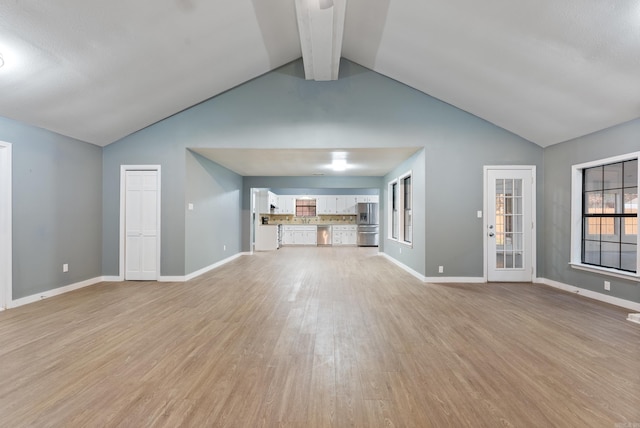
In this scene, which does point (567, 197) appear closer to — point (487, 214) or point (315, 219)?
point (487, 214)

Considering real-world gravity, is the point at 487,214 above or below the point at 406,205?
below

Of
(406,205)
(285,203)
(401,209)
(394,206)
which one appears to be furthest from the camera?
(285,203)

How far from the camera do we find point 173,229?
5309mm

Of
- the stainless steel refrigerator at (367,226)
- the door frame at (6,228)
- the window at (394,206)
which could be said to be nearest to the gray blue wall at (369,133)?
the door frame at (6,228)

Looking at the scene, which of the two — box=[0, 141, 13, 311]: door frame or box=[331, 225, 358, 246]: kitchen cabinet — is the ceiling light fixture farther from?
box=[0, 141, 13, 311]: door frame

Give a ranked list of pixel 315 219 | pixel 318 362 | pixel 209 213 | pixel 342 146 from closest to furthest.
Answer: pixel 318 362 < pixel 342 146 < pixel 209 213 < pixel 315 219

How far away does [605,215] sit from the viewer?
418 centimetres

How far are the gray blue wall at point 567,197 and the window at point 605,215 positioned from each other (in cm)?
11

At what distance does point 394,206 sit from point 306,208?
5.33 metres

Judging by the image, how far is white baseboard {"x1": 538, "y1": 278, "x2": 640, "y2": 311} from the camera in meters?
3.73

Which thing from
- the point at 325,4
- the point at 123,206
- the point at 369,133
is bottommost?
the point at 123,206

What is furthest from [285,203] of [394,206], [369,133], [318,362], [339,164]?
[318,362]

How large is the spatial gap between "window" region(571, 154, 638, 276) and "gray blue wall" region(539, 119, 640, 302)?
0.36 ft

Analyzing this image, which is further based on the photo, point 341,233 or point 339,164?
point 341,233
